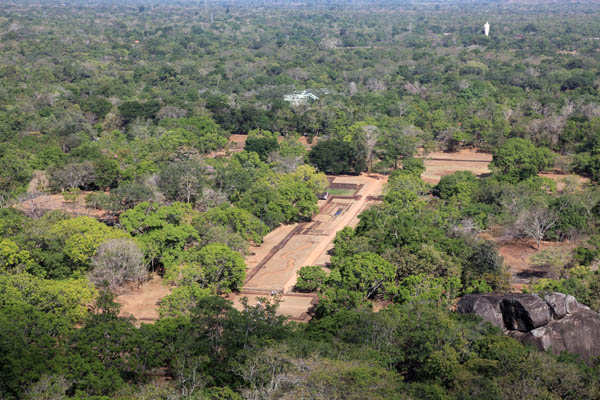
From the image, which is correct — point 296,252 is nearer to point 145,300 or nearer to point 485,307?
point 145,300

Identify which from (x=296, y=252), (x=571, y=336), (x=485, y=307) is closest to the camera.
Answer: (x=571, y=336)

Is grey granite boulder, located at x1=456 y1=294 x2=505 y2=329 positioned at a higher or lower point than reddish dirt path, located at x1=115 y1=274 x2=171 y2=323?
higher

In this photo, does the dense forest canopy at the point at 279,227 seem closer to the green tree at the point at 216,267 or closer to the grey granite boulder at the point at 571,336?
the green tree at the point at 216,267

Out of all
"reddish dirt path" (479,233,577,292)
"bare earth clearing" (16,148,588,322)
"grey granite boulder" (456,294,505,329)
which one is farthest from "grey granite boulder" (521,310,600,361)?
"bare earth clearing" (16,148,588,322)

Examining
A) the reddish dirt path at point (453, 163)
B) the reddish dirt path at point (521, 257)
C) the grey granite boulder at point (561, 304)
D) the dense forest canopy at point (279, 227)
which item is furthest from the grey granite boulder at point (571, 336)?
the reddish dirt path at point (453, 163)

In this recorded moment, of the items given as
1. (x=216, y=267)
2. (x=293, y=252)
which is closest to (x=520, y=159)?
(x=293, y=252)

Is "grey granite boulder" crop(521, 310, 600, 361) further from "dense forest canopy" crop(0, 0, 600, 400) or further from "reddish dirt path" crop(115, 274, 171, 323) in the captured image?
"reddish dirt path" crop(115, 274, 171, 323)
